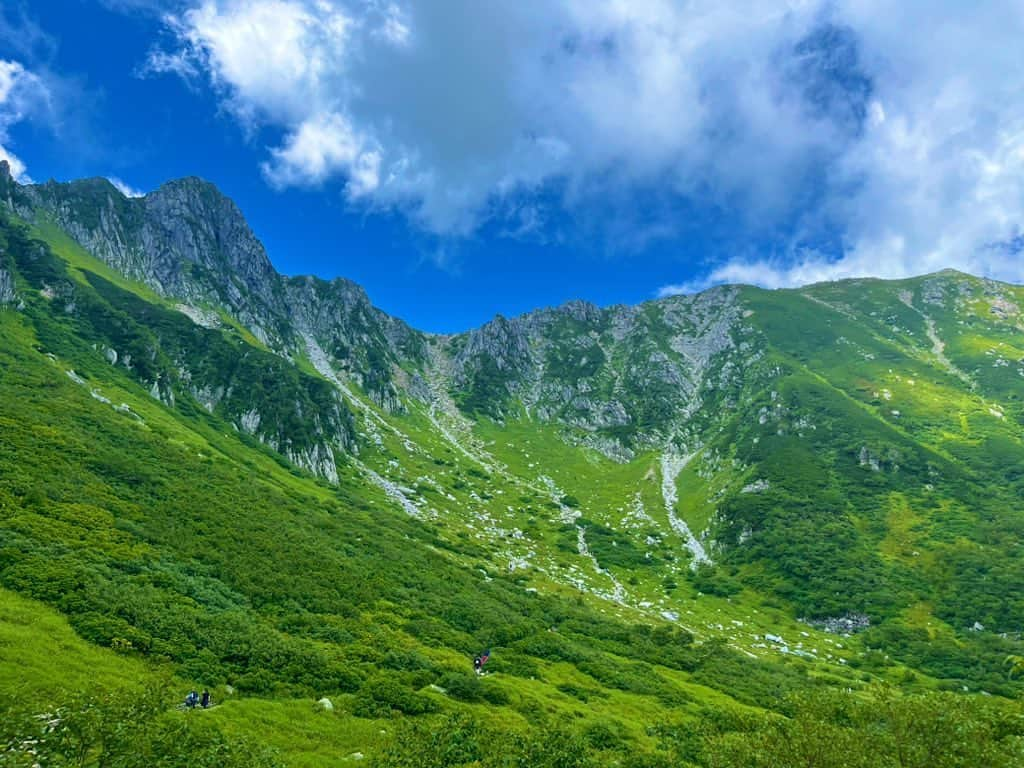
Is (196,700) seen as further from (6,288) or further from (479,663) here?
(6,288)

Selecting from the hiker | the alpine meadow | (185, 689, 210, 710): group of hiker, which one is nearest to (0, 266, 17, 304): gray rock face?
the alpine meadow

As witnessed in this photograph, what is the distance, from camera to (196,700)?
2659 centimetres

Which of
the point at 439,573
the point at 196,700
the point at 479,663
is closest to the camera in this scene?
the point at 196,700

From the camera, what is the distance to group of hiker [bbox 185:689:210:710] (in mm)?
26031

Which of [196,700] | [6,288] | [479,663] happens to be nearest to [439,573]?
[479,663]

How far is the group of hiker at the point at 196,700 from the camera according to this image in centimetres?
2603

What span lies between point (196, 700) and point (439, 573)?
43.0 metres

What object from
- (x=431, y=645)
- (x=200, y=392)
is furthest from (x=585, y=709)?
(x=200, y=392)

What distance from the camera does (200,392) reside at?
5153 inches

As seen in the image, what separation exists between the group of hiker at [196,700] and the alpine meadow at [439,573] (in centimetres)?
76

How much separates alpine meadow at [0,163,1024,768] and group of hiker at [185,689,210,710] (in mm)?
759

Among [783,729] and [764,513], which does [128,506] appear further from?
[764,513]

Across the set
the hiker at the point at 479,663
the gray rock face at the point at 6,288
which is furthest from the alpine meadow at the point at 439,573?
the gray rock face at the point at 6,288

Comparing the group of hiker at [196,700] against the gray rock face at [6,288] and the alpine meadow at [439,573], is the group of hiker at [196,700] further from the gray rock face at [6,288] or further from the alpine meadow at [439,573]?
the gray rock face at [6,288]
